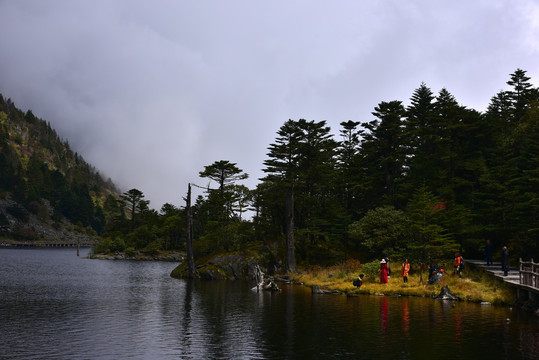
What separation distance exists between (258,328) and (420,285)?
1918 centimetres

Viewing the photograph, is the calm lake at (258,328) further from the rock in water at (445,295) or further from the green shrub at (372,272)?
the green shrub at (372,272)

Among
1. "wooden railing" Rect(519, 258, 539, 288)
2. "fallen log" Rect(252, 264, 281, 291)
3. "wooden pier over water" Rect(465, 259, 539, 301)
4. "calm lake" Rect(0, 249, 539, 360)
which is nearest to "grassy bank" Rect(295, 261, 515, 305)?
"wooden pier over water" Rect(465, 259, 539, 301)

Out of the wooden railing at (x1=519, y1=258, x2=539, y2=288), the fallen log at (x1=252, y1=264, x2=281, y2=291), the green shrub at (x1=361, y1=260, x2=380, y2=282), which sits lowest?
the fallen log at (x1=252, y1=264, x2=281, y2=291)

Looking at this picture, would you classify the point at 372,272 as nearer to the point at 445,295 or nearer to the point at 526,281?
the point at 445,295

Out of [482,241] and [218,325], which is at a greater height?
[482,241]

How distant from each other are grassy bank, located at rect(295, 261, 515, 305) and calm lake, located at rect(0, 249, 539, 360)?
2057mm

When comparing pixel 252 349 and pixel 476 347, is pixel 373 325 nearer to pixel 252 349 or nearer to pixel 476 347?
pixel 476 347

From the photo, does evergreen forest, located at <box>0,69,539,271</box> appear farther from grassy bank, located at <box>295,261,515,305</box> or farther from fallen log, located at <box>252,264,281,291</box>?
fallen log, located at <box>252,264,281,291</box>

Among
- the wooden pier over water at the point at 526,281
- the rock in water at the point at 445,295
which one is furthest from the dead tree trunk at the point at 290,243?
the wooden pier over water at the point at 526,281

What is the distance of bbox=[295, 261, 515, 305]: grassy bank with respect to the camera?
30.3 m

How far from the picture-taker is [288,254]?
171 feet

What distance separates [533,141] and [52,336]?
4535 centimetres

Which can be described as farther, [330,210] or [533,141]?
[330,210]

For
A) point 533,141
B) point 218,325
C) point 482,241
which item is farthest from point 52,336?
point 533,141
